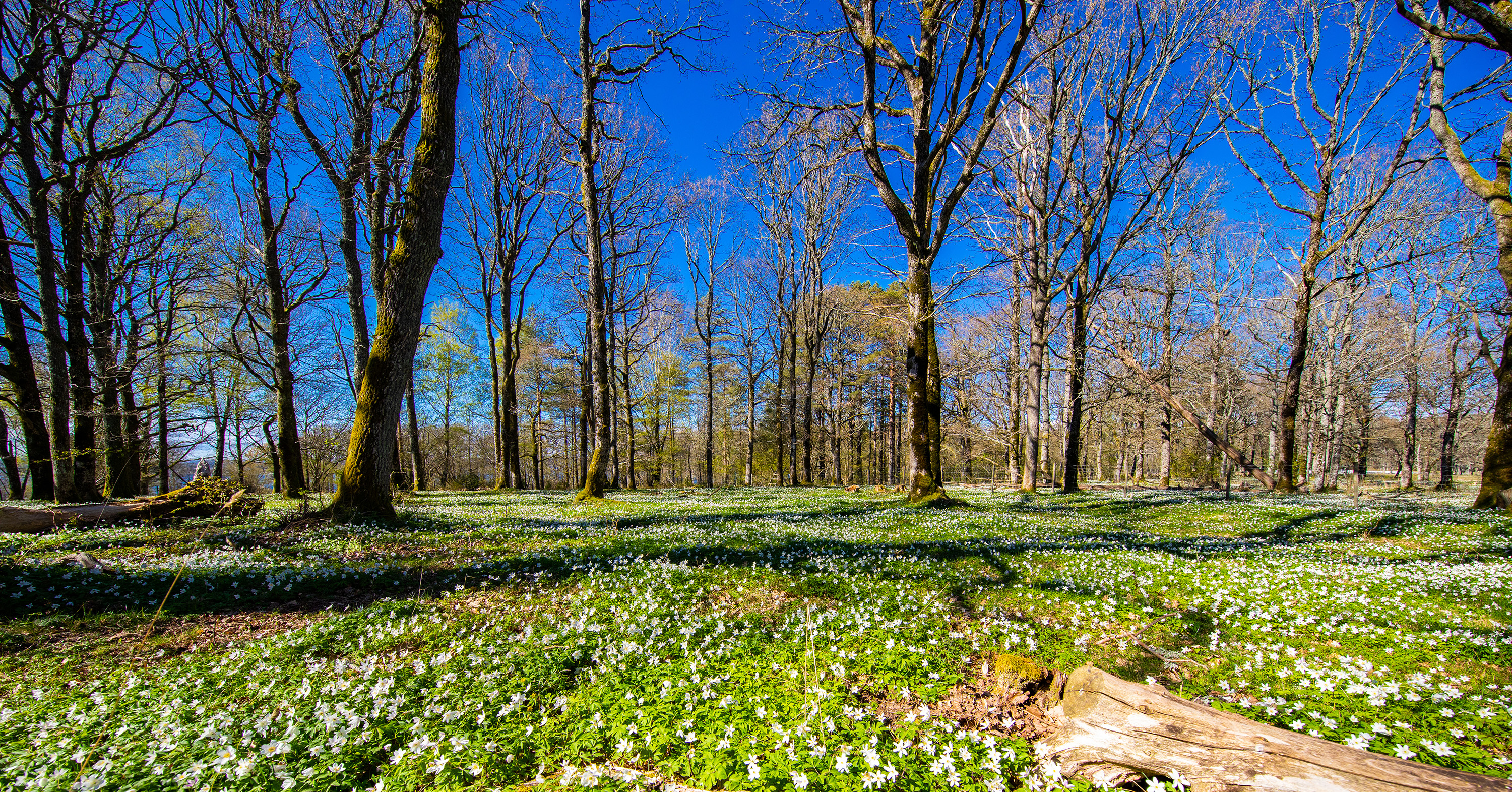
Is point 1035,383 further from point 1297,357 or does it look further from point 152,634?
point 152,634

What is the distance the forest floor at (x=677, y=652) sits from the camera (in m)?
2.68

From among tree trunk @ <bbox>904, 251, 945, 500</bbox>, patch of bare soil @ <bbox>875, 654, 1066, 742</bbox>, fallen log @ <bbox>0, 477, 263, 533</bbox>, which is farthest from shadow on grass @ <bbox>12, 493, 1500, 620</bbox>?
tree trunk @ <bbox>904, 251, 945, 500</bbox>

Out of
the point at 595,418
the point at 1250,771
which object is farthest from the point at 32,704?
the point at 595,418

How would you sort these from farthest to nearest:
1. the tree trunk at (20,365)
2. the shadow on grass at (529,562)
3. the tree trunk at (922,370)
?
the tree trunk at (922,370)
the tree trunk at (20,365)
the shadow on grass at (529,562)

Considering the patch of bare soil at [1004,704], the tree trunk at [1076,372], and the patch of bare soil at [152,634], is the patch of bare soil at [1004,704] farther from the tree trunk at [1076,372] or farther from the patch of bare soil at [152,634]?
the tree trunk at [1076,372]

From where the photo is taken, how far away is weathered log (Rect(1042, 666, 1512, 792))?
1.99 metres

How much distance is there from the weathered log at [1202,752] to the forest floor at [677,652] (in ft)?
1.14

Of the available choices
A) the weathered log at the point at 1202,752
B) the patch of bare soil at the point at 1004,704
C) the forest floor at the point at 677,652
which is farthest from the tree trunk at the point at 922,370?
the weathered log at the point at 1202,752

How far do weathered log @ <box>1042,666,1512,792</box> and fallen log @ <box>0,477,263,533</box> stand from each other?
13482mm

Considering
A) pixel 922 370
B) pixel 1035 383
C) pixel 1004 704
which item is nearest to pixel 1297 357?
pixel 1035 383

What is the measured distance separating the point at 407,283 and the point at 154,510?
6.14 meters

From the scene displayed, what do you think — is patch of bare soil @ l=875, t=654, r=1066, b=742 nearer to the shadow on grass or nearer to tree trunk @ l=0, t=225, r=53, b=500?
the shadow on grass

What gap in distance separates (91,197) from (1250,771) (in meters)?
30.9

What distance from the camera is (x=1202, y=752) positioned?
Result: 2400mm
